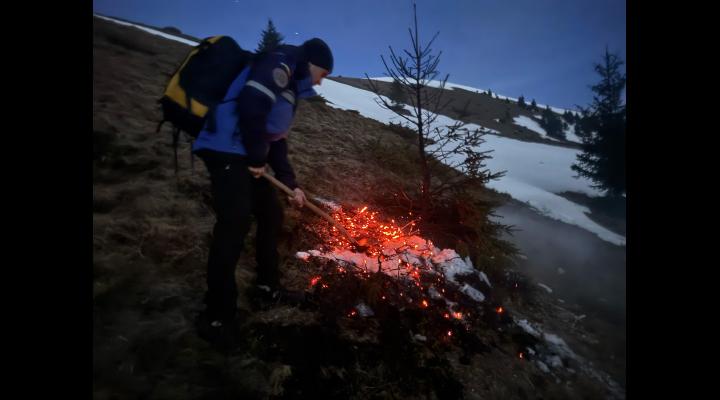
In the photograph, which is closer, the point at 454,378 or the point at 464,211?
the point at 454,378

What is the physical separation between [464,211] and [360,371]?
14.3ft

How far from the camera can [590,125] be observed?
25.1 meters

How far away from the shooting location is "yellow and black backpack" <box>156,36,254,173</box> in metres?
2.62

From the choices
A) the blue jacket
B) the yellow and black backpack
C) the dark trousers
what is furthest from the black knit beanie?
the dark trousers

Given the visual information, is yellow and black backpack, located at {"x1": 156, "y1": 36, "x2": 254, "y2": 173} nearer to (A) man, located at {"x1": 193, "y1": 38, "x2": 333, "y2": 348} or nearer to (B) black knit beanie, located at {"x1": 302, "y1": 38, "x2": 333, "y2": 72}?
(A) man, located at {"x1": 193, "y1": 38, "x2": 333, "y2": 348}

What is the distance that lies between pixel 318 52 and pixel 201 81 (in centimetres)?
119

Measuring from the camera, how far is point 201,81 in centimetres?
263

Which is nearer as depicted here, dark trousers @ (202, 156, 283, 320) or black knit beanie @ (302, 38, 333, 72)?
dark trousers @ (202, 156, 283, 320)

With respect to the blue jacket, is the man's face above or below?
above

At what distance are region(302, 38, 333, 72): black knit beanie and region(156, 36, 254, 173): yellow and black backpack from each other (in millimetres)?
697

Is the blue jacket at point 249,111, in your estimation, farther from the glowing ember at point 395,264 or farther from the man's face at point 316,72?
the glowing ember at point 395,264

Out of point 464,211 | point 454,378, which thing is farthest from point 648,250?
point 464,211

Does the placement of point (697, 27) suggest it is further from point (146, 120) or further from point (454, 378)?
point (146, 120)

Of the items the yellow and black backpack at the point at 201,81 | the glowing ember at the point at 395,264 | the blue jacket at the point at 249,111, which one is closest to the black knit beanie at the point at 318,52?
the blue jacket at the point at 249,111
